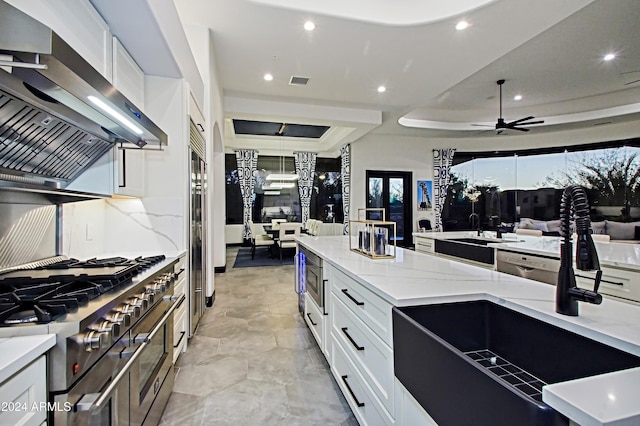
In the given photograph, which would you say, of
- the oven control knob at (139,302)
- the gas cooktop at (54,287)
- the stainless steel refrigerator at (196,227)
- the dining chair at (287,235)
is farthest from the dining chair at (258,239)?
the oven control knob at (139,302)

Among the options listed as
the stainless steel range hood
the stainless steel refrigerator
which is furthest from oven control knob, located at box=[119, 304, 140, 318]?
the stainless steel refrigerator

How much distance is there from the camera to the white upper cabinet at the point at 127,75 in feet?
6.59

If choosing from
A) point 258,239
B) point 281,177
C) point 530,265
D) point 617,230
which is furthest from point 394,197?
point 530,265

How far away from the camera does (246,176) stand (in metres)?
9.41

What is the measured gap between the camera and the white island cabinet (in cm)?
73

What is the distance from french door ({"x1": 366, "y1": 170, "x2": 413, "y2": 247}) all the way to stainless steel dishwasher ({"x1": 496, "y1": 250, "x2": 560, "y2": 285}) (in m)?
5.72

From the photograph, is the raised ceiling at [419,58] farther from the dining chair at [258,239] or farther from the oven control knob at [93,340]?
the oven control knob at [93,340]

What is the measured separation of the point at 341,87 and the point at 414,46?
1.52 m

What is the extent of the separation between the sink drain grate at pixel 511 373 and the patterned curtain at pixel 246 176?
8.54 meters

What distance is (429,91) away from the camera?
17.2 ft

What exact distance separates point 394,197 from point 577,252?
8.01m

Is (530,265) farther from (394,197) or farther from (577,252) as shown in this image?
(394,197)

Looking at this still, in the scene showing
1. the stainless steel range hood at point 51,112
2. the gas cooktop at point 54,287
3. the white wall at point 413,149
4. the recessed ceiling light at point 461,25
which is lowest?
the gas cooktop at point 54,287

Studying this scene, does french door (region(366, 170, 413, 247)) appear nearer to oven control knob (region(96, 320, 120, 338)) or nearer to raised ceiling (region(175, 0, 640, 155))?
raised ceiling (region(175, 0, 640, 155))
